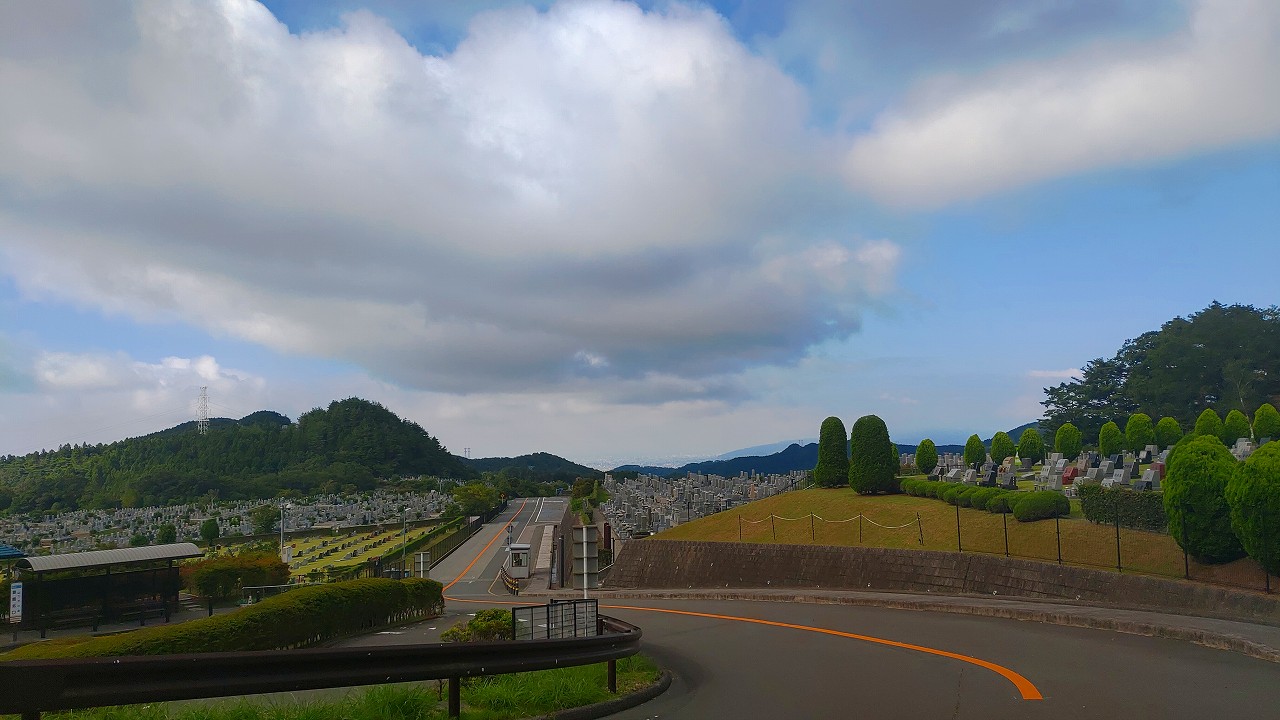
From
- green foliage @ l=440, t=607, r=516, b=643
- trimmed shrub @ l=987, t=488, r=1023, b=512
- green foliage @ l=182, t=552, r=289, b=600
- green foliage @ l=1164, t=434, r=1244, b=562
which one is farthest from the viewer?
green foliage @ l=182, t=552, r=289, b=600

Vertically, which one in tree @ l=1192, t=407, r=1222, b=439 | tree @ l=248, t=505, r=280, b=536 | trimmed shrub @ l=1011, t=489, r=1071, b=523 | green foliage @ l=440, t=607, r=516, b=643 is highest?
tree @ l=1192, t=407, r=1222, b=439

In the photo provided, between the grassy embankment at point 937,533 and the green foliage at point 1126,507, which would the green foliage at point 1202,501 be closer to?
the grassy embankment at point 937,533

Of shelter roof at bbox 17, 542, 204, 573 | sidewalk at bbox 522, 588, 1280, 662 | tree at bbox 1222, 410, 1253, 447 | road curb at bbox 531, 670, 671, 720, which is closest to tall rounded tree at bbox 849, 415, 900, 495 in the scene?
sidewalk at bbox 522, 588, 1280, 662

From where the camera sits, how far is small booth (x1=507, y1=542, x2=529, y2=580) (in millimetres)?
44750

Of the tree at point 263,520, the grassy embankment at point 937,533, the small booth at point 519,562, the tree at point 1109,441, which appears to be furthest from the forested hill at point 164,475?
the tree at point 1109,441

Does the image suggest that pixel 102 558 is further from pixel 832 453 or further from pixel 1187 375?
pixel 1187 375

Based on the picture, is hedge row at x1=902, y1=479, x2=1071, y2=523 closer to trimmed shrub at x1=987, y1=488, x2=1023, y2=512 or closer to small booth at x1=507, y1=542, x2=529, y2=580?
trimmed shrub at x1=987, y1=488, x2=1023, y2=512

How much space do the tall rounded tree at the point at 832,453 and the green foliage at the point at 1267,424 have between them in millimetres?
21232

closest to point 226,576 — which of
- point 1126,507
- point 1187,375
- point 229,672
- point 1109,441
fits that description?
point 229,672

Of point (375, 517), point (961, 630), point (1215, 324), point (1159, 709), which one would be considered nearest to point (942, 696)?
point (1159, 709)

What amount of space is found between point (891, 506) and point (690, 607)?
1239 centimetres

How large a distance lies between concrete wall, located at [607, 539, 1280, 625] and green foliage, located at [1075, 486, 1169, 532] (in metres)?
2.35

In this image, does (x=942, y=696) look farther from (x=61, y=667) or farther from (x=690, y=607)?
(x=690, y=607)

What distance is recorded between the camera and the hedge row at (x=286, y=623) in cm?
1264
